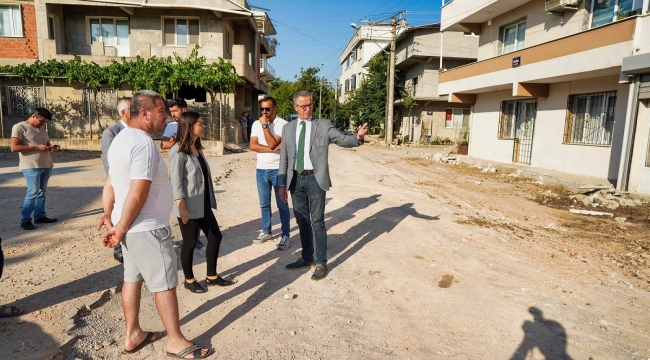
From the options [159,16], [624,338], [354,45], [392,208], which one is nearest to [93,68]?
[159,16]

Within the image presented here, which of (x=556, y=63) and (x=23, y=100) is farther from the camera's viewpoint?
(x=23, y=100)

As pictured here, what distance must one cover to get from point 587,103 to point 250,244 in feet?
39.0

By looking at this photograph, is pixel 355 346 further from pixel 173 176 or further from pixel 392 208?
pixel 392 208

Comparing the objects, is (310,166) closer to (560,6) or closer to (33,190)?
(33,190)

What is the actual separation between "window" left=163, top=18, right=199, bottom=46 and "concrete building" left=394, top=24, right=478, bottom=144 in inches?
598

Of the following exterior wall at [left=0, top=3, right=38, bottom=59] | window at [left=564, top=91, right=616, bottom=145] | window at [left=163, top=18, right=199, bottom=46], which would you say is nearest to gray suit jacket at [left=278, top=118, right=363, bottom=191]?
window at [left=564, top=91, right=616, bottom=145]

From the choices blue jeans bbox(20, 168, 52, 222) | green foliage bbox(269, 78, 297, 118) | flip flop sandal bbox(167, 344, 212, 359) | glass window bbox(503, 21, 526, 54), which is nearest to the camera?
flip flop sandal bbox(167, 344, 212, 359)

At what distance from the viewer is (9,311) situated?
3.25 meters

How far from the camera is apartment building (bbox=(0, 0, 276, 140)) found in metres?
18.3

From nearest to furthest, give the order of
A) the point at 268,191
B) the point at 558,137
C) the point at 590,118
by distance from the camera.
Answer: the point at 268,191 < the point at 590,118 < the point at 558,137

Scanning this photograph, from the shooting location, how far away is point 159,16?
64.7ft

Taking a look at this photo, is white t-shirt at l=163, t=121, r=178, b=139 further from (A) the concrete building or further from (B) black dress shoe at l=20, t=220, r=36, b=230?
(A) the concrete building

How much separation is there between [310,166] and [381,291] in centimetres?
Result: 151

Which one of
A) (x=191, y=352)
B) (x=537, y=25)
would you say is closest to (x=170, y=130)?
(x=191, y=352)
